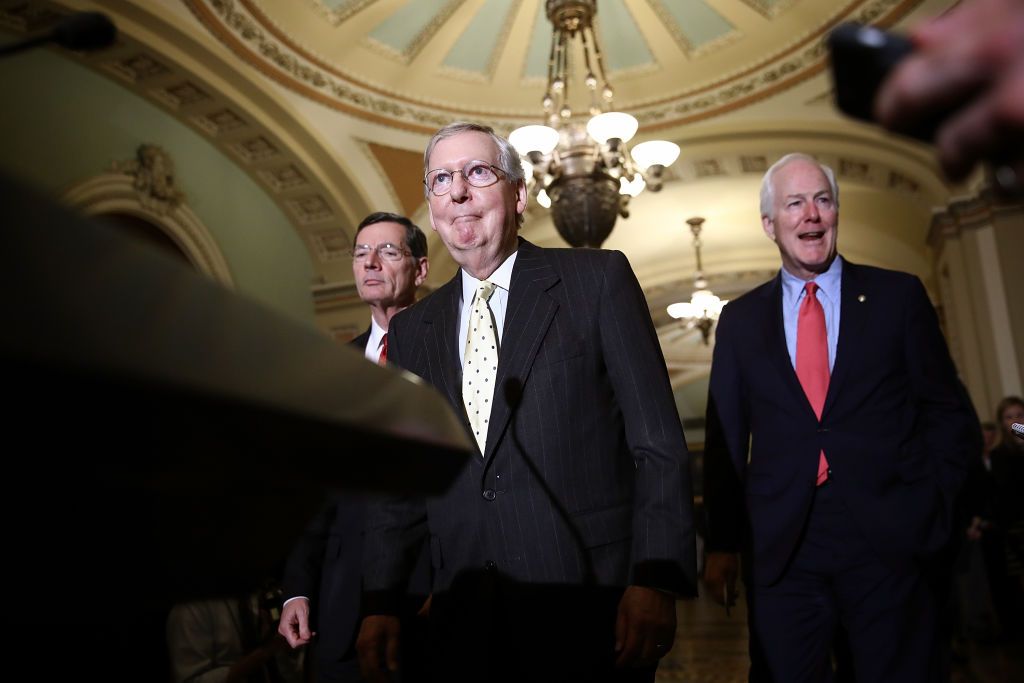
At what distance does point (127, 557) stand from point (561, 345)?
3.92 feet

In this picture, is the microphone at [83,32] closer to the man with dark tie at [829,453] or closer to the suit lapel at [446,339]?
the suit lapel at [446,339]

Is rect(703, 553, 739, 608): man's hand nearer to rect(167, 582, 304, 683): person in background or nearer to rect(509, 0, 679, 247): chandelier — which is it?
rect(167, 582, 304, 683): person in background

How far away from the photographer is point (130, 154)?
7098 millimetres

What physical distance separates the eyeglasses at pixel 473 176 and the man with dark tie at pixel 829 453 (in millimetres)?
909

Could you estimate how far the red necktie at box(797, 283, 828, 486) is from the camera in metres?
2.30

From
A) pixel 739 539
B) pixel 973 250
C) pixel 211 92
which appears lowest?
pixel 739 539

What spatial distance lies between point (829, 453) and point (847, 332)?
34cm

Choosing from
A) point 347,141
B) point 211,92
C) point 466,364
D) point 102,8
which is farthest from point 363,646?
point 347,141

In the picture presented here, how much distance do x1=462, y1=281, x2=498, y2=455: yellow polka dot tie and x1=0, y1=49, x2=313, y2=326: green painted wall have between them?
3024 mm

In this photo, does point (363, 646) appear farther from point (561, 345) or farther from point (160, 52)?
point (160, 52)

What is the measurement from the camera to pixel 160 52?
22.0 ft

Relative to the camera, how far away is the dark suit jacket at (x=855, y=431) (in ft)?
7.01

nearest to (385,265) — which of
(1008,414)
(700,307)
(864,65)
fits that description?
(864,65)

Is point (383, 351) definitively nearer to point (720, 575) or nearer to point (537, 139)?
point (720, 575)
